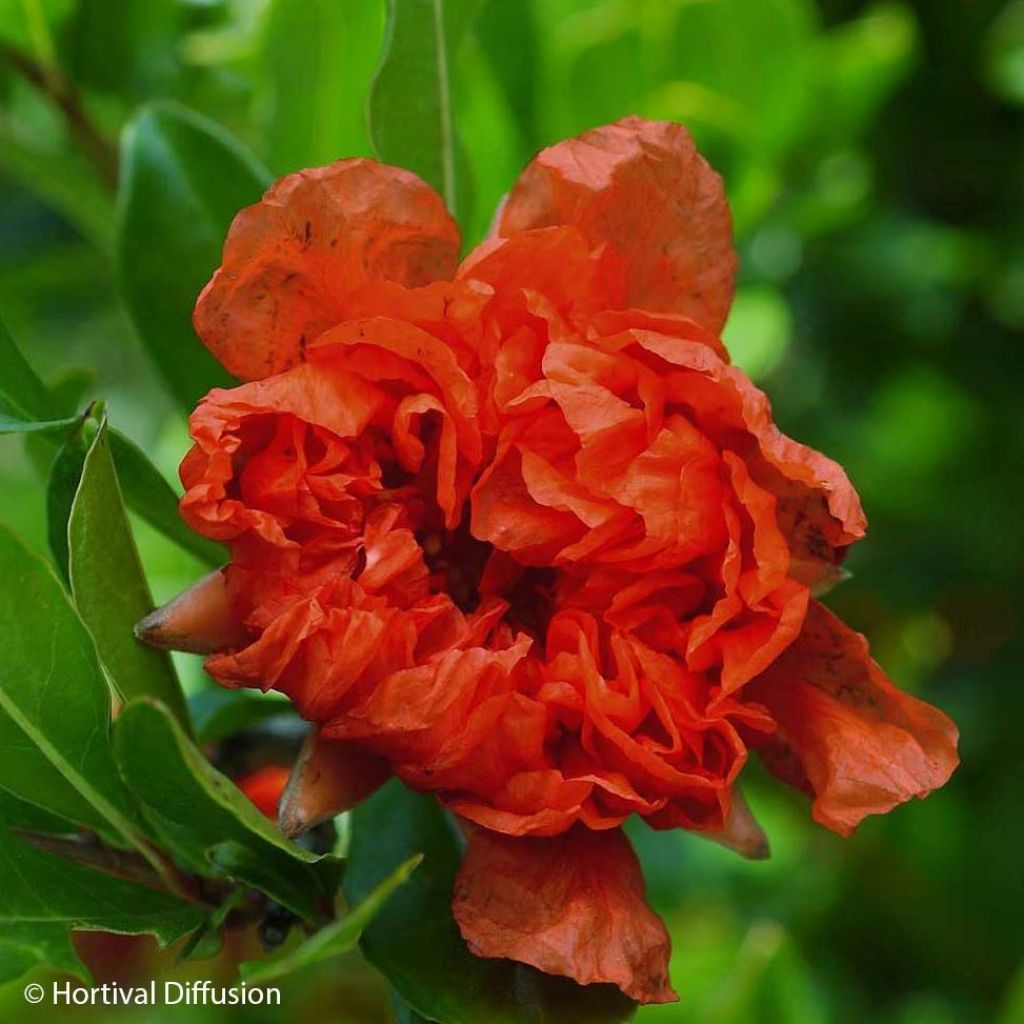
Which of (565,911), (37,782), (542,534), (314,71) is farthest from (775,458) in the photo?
(314,71)

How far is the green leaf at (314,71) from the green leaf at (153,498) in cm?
47

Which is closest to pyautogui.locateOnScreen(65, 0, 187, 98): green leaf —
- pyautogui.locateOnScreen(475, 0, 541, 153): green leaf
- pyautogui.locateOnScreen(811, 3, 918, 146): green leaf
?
pyautogui.locateOnScreen(475, 0, 541, 153): green leaf

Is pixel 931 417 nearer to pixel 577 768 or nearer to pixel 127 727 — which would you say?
pixel 577 768

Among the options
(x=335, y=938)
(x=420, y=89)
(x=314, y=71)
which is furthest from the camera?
(x=314, y=71)

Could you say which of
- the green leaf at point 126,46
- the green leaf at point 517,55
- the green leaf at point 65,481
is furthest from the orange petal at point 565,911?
the green leaf at point 126,46

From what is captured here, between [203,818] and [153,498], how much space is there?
28cm

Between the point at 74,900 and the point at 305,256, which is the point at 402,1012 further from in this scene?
the point at 305,256

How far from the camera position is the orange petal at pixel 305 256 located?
0.97 meters

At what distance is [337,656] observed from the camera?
89 centimetres

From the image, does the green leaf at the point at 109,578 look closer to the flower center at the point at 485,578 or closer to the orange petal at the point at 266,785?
the flower center at the point at 485,578

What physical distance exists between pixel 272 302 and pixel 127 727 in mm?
296

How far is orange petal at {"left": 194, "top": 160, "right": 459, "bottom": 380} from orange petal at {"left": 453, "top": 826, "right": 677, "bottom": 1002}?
341 millimetres

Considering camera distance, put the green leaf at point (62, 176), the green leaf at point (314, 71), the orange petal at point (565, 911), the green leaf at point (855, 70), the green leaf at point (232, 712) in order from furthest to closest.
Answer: the green leaf at point (855, 70) → the green leaf at point (62, 176) → the green leaf at point (314, 71) → the green leaf at point (232, 712) → the orange petal at point (565, 911)

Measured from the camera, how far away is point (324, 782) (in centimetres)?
91
